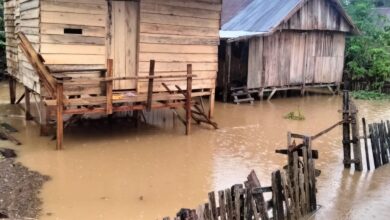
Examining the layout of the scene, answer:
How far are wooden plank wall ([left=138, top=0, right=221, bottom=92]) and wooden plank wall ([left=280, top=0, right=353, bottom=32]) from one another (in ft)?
22.0

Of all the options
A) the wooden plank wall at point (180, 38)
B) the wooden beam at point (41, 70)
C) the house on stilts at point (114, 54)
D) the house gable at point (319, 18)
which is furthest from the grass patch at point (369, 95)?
the wooden beam at point (41, 70)

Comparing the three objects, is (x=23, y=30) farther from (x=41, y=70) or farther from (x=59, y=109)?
(x=59, y=109)

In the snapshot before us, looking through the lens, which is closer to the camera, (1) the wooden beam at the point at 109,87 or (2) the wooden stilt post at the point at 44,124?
(1) the wooden beam at the point at 109,87

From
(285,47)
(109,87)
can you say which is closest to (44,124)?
(109,87)

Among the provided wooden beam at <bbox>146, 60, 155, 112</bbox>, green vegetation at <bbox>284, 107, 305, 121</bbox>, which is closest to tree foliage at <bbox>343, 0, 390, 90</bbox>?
green vegetation at <bbox>284, 107, 305, 121</bbox>

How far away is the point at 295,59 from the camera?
830 inches

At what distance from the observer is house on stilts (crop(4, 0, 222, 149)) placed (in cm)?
1114

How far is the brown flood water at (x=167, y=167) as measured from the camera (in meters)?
7.87

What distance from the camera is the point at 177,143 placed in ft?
39.9

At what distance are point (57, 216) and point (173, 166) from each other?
3.42 meters

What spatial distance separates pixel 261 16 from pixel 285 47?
6.19 feet

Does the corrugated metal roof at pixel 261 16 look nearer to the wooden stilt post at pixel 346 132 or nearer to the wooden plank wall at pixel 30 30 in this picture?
the wooden stilt post at pixel 346 132

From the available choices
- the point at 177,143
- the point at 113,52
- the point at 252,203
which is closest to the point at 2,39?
the point at 113,52

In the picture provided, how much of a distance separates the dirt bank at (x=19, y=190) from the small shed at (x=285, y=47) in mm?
11199
